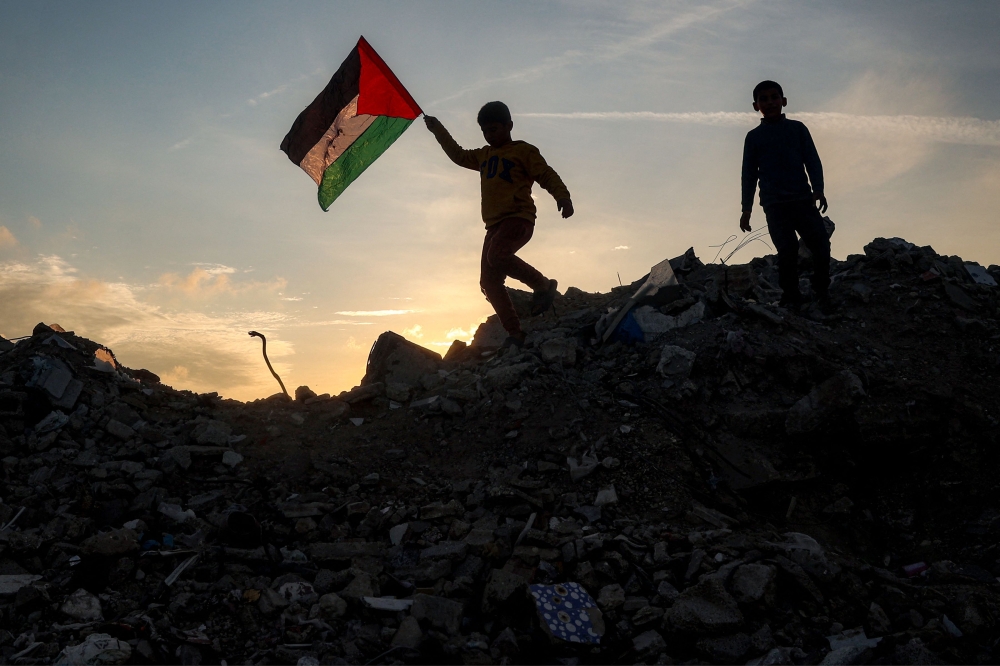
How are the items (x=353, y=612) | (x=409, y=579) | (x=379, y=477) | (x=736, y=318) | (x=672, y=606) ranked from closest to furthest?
(x=672, y=606), (x=353, y=612), (x=409, y=579), (x=379, y=477), (x=736, y=318)

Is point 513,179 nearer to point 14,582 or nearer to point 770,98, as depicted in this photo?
point 770,98

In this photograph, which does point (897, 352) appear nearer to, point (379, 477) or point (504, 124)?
point (504, 124)

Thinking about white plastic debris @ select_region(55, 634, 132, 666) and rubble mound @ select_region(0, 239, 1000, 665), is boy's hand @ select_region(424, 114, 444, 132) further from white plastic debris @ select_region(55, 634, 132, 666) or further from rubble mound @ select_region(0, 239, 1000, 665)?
white plastic debris @ select_region(55, 634, 132, 666)

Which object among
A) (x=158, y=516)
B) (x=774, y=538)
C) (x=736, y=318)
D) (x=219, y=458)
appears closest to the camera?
(x=774, y=538)

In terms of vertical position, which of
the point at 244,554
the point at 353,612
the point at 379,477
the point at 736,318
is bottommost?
the point at 353,612

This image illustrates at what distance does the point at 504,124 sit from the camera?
629 cm

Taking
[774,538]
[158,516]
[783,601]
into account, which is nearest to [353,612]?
[158,516]

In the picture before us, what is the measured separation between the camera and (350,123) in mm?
6938

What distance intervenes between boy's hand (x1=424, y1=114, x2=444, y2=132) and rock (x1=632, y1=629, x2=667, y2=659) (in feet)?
17.1

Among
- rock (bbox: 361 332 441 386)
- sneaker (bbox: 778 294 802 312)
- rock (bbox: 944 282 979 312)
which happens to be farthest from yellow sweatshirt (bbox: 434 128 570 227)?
rock (bbox: 944 282 979 312)

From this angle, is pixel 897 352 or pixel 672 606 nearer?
pixel 672 606

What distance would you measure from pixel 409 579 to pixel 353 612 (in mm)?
428

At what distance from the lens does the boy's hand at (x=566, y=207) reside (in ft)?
19.7

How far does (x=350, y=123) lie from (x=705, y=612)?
587 centimetres
